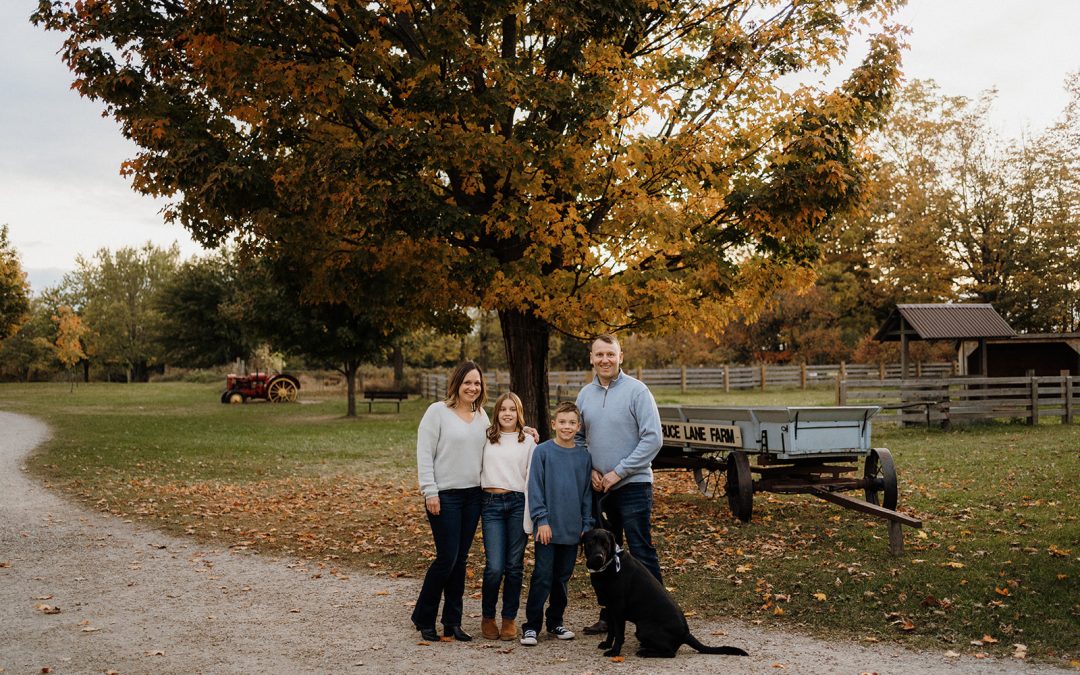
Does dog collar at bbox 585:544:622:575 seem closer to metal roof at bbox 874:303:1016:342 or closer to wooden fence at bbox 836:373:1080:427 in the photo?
wooden fence at bbox 836:373:1080:427

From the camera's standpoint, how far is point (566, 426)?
5.58m

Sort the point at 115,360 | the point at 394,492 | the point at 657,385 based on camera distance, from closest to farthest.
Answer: the point at 394,492 < the point at 657,385 < the point at 115,360

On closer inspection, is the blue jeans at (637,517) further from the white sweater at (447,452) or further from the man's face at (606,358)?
the white sweater at (447,452)

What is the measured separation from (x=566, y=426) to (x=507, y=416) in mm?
439

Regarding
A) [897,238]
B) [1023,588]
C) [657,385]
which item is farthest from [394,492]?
[897,238]

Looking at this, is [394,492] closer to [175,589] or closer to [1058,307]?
[175,589]

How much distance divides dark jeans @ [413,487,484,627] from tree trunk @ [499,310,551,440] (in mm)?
5121

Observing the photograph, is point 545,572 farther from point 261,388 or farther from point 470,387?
point 261,388

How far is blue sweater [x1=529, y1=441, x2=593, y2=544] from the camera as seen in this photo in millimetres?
5539

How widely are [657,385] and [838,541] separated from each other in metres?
33.1

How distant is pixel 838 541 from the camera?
852 cm

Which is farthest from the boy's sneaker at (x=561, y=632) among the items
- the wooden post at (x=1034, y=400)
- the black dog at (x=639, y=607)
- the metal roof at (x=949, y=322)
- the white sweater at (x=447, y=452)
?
the metal roof at (x=949, y=322)

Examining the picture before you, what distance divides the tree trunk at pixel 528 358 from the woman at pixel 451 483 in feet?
16.9

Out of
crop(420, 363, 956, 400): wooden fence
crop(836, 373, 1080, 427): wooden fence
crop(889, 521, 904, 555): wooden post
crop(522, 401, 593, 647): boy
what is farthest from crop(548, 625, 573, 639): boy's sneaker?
crop(420, 363, 956, 400): wooden fence
